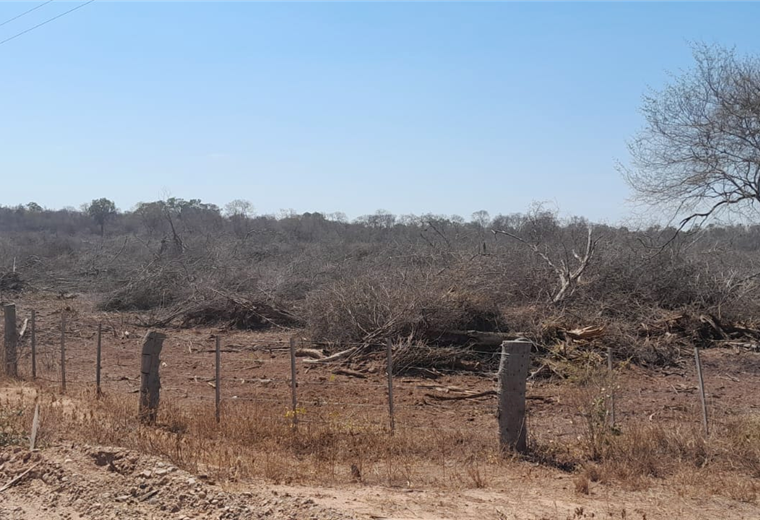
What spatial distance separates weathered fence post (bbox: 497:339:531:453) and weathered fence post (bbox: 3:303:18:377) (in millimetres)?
8873

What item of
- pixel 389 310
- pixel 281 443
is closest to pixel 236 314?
pixel 389 310

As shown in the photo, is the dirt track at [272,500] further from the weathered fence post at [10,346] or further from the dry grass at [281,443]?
the weathered fence post at [10,346]

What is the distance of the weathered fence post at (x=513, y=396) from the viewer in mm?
7836

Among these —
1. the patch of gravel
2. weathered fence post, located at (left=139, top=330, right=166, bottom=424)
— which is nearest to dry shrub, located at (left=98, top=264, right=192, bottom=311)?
weathered fence post, located at (left=139, top=330, right=166, bottom=424)

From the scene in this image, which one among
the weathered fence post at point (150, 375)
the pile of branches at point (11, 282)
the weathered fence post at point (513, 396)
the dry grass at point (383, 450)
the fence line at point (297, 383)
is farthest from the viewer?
the pile of branches at point (11, 282)

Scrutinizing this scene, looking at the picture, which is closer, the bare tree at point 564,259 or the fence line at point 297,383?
the fence line at point 297,383

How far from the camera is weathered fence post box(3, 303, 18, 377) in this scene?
1255 centimetres

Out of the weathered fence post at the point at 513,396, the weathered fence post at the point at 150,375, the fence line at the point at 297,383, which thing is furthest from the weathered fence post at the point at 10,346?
the weathered fence post at the point at 513,396

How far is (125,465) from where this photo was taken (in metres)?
6.84

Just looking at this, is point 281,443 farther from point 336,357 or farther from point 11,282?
point 11,282

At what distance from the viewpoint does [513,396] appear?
7828 millimetres

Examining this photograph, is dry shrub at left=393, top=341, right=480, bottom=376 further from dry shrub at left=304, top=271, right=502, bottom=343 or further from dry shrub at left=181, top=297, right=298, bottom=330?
dry shrub at left=181, top=297, right=298, bottom=330

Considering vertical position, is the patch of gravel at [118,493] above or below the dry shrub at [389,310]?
below

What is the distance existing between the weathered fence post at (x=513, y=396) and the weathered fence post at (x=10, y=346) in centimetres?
887
